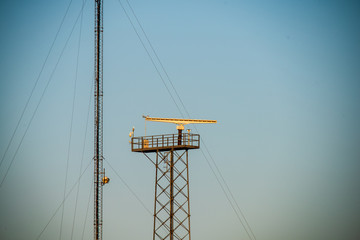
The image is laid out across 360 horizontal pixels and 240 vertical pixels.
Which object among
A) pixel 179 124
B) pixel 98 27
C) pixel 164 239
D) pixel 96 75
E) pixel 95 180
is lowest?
pixel 164 239

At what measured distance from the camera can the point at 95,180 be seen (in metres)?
55.8

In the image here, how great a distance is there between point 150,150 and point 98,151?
180 inches

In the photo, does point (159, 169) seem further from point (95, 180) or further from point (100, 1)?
point (100, 1)

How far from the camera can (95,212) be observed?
183ft

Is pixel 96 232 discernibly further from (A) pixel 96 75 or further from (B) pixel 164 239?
(A) pixel 96 75

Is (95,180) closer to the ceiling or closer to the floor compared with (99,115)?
closer to the floor

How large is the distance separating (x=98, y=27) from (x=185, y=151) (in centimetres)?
1353

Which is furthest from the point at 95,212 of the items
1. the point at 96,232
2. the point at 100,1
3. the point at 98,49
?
the point at 100,1

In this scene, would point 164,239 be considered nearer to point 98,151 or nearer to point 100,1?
point 98,151

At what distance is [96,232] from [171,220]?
6551 mm

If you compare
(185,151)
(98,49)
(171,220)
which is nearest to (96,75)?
(98,49)

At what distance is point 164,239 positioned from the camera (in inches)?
2190

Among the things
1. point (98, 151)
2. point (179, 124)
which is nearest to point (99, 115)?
point (98, 151)

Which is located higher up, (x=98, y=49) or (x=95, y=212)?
(x=98, y=49)
